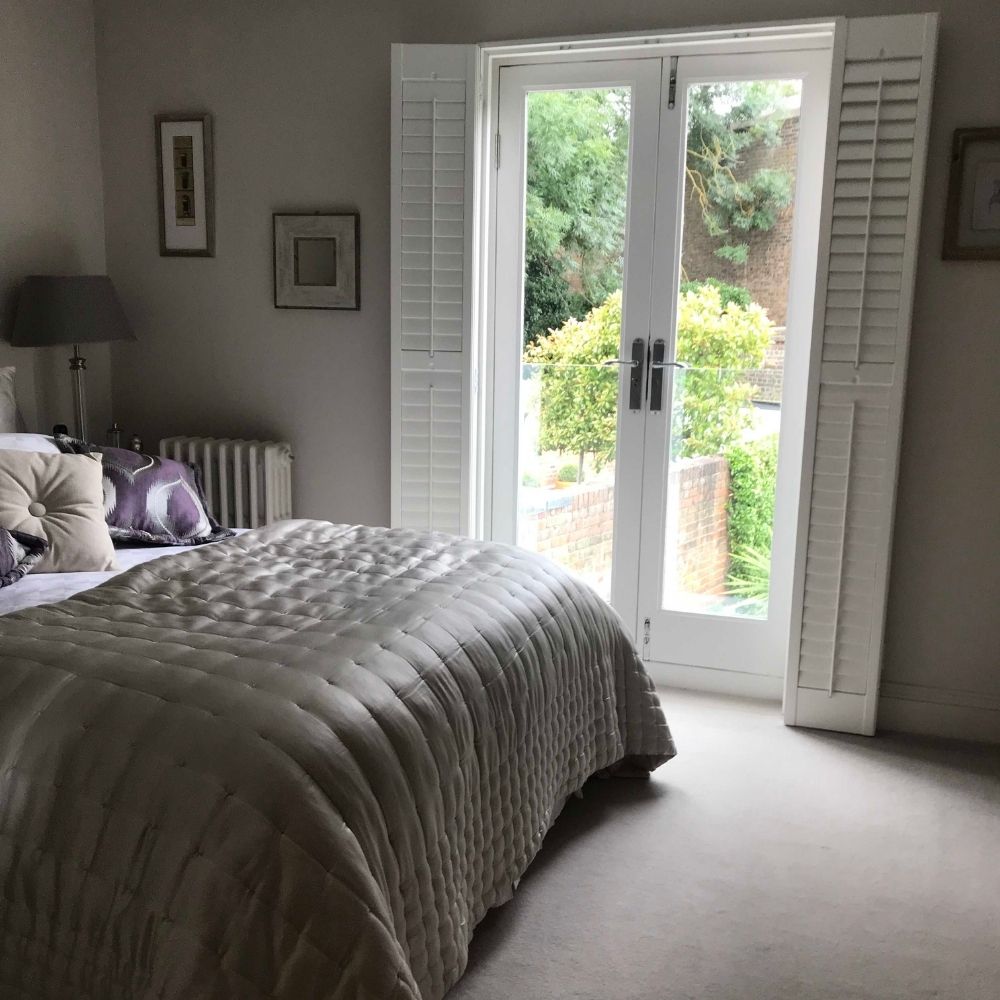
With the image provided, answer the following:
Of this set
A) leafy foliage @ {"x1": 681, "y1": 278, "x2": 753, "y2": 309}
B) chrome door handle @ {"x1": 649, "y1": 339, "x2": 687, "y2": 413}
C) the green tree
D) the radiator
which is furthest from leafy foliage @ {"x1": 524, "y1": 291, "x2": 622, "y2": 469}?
the radiator

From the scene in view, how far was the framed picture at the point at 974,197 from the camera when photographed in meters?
2.96

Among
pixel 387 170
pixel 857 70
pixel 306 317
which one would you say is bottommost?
pixel 306 317

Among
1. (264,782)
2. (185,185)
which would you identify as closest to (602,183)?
(185,185)

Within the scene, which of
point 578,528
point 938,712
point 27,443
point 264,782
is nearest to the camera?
point 264,782

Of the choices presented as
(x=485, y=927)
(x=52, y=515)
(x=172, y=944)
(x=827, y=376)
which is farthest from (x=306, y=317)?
(x=172, y=944)

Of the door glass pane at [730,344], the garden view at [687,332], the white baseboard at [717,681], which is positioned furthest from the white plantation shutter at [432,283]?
the white baseboard at [717,681]

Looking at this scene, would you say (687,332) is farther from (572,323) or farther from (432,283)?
(432,283)

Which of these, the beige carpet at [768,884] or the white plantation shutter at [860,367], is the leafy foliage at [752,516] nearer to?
the white plantation shutter at [860,367]

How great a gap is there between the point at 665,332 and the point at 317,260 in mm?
1276

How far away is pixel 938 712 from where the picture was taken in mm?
3236

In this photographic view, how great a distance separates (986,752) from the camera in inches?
122

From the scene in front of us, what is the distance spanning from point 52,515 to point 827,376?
7.25 ft

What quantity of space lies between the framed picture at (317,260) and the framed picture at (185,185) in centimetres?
30

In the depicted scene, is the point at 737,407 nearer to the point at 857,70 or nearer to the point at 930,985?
the point at 857,70
